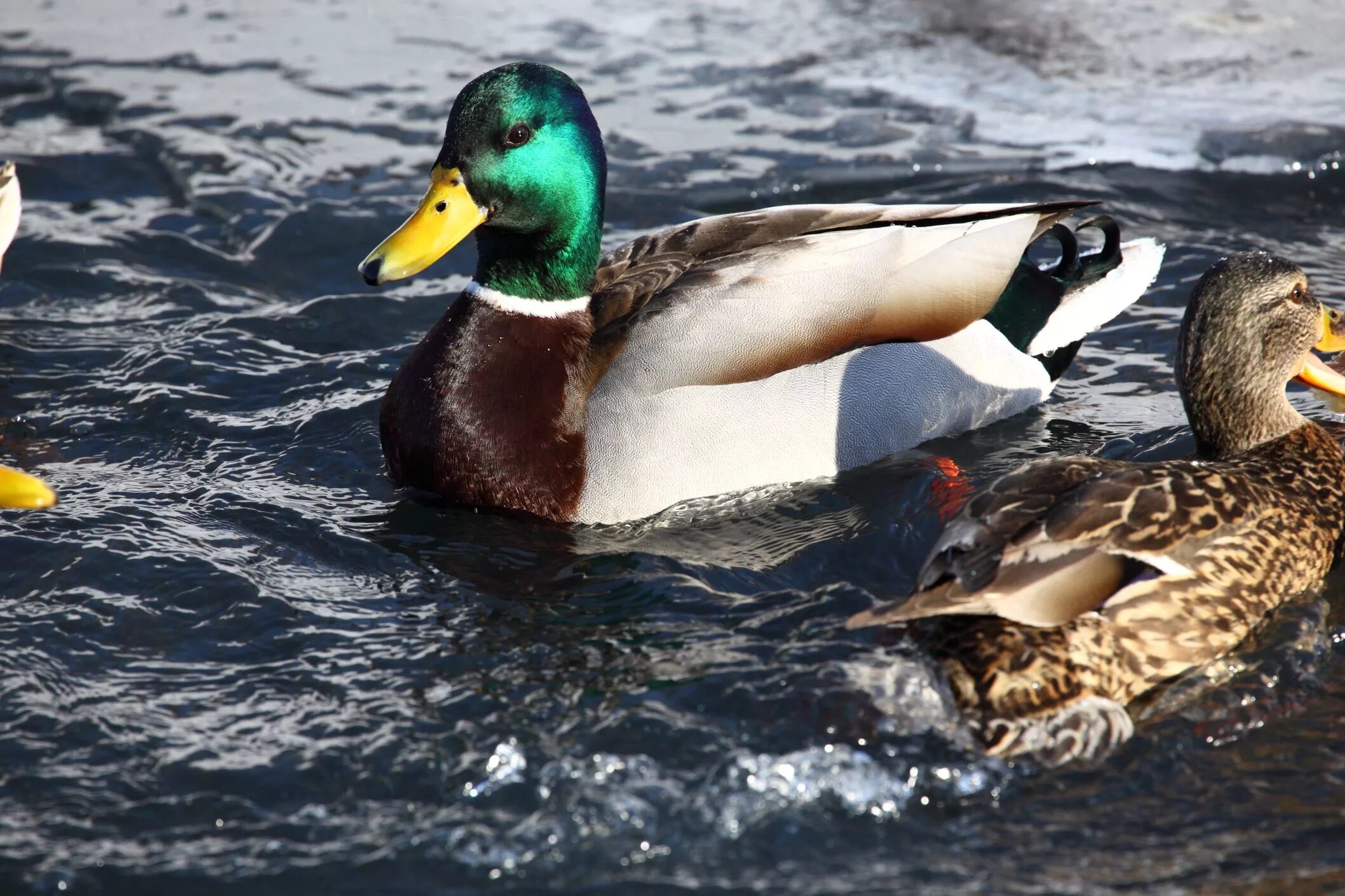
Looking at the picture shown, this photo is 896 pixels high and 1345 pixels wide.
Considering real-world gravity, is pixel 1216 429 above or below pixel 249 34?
below

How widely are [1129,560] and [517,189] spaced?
7.77 feet

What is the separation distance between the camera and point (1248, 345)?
4938mm

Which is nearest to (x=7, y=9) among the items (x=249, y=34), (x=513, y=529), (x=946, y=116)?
(x=249, y=34)

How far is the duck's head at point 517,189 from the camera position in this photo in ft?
16.9

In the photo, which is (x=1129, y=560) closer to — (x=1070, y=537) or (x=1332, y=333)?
(x=1070, y=537)

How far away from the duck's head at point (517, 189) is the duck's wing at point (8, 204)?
2392 millimetres

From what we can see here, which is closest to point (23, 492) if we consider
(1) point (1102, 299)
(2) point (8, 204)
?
(2) point (8, 204)

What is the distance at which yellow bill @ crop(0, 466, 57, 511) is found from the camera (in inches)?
165

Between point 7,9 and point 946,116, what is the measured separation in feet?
20.3

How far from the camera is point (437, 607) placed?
4.67 m

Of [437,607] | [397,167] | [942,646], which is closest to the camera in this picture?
[942,646]

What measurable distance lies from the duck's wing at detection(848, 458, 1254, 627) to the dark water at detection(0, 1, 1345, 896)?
272mm

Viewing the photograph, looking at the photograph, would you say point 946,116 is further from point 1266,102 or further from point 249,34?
point 249,34

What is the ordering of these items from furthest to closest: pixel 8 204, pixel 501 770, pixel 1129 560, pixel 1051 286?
pixel 8 204 < pixel 1051 286 < pixel 1129 560 < pixel 501 770
